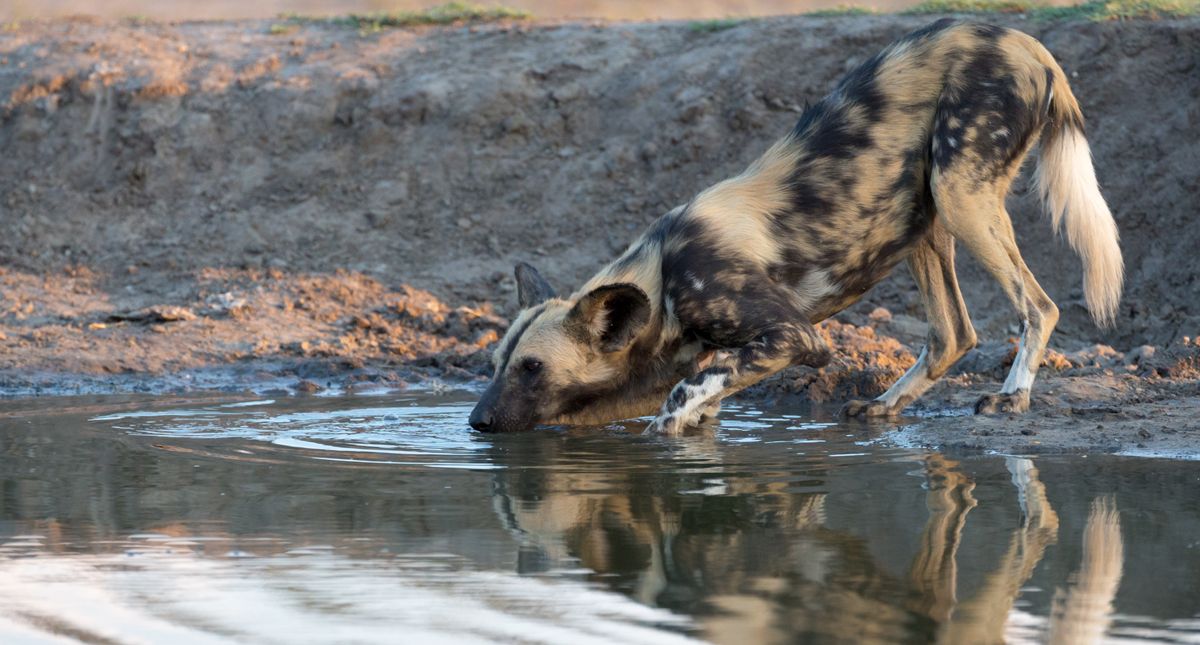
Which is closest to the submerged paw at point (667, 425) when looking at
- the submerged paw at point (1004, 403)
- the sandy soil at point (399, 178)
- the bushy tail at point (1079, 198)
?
the submerged paw at point (1004, 403)

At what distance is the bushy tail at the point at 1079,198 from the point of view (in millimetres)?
6562

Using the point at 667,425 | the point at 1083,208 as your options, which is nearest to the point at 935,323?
the point at 1083,208

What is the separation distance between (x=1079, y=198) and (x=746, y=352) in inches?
67.9

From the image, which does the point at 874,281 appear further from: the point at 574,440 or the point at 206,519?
the point at 206,519

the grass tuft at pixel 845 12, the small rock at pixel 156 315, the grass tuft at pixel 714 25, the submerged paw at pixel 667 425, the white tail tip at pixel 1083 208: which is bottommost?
the submerged paw at pixel 667 425

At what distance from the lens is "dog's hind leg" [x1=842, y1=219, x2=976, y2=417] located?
21.8ft

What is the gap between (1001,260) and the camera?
636 cm

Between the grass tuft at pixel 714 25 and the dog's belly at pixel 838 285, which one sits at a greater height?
the grass tuft at pixel 714 25

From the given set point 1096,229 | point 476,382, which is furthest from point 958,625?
point 476,382

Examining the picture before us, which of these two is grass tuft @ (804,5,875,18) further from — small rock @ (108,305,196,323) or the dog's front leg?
the dog's front leg

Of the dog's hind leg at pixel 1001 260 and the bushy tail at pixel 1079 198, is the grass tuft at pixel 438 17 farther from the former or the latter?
the dog's hind leg at pixel 1001 260

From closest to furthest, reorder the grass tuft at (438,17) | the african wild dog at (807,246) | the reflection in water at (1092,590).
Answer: the reflection in water at (1092,590) → the african wild dog at (807,246) → the grass tuft at (438,17)

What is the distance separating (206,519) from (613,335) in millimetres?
2354

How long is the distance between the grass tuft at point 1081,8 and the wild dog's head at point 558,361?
17.3ft
